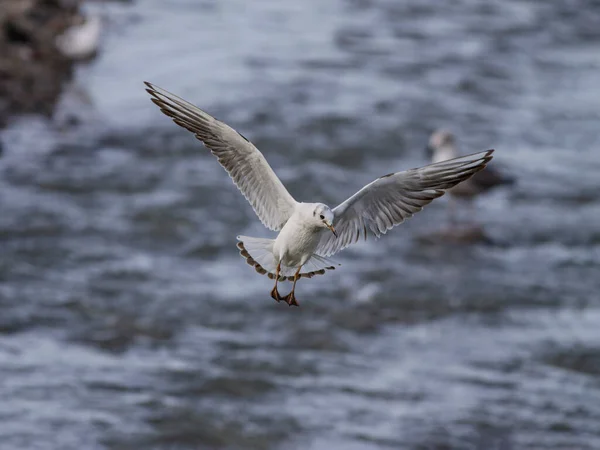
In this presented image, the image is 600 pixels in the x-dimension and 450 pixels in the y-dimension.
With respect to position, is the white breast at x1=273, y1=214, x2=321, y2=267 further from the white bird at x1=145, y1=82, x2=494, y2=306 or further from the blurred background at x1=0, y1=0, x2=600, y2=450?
the blurred background at x1=0, y1=0, x2=600, y2=450

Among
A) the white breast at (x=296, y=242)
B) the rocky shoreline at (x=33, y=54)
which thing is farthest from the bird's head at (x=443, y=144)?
the white breast at (x=296, y=242)

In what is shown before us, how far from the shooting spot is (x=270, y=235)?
53.3 ft

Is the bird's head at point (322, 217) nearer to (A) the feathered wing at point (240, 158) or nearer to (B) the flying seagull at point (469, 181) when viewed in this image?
(A) the feathered wing at point (240, 158)

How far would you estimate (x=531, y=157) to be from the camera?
18.9 m

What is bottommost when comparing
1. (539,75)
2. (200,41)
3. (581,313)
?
(581,313)

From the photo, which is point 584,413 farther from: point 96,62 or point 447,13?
point 447,13

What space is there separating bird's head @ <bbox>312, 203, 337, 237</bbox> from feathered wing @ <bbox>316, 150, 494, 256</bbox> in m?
0.28

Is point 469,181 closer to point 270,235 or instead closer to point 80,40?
point 270,235

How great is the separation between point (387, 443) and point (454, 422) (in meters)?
0.86

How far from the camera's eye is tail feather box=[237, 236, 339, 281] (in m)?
7.36

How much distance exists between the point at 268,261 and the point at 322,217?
0.77 m

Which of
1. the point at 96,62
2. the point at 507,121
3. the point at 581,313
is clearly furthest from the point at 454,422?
the point at 96,62

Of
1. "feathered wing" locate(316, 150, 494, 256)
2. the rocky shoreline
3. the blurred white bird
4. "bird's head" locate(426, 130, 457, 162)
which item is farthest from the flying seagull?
"feathered wing" locate(316, 150, 494, 256)

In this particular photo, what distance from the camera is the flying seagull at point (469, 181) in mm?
16469
